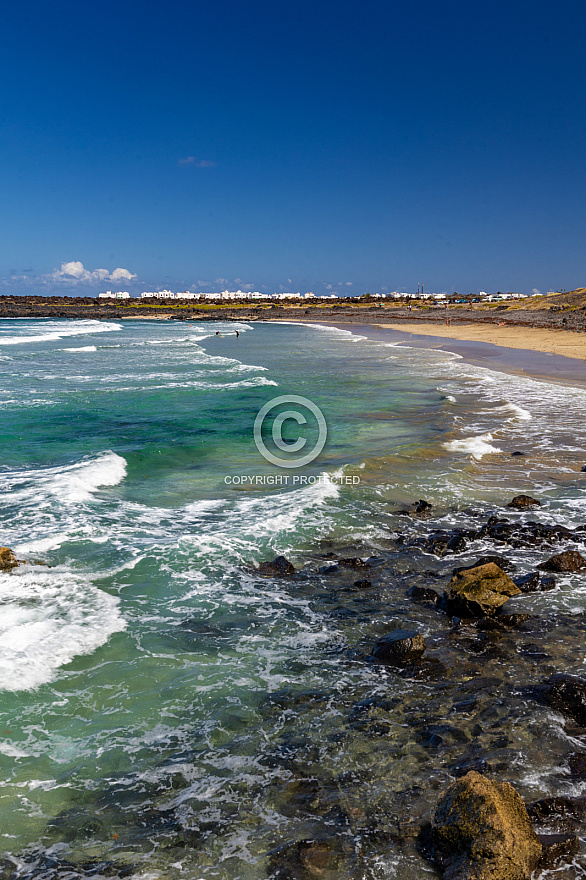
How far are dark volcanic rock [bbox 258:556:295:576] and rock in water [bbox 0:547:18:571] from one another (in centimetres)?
377

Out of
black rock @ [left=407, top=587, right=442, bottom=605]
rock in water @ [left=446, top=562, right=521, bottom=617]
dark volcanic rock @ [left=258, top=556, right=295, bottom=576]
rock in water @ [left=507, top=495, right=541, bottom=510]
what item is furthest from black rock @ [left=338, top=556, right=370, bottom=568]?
rock in water @ [left=507, top=495, right=541, bottom=510]

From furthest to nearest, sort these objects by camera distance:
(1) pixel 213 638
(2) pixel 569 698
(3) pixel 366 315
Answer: (3) pixel 366 315, (1) pixel 213 638, (2) pixel 569 698

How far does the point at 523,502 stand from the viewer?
10672mm

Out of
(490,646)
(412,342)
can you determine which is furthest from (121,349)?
(490,646)

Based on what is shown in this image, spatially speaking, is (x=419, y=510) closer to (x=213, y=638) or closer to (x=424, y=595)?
(x=424, y=595)

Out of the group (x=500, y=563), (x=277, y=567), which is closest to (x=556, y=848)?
(x=500, y=563)

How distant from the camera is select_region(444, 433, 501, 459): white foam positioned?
14.5 metres

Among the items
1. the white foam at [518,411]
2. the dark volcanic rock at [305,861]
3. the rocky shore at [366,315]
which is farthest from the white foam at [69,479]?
the rocky shore at [366,315]

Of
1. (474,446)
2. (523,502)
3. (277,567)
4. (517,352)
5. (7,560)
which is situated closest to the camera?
(7,560)

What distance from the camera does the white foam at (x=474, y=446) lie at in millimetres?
14523

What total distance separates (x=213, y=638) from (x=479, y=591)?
11.3 ft

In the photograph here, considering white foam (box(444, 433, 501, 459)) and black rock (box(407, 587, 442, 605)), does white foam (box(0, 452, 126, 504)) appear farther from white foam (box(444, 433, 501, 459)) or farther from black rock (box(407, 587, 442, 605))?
white foam (box(444, 433, 501, 459))

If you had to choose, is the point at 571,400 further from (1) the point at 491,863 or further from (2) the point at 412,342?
(2) the point at 412,342

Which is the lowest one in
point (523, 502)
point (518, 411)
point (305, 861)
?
point (305, 861)
